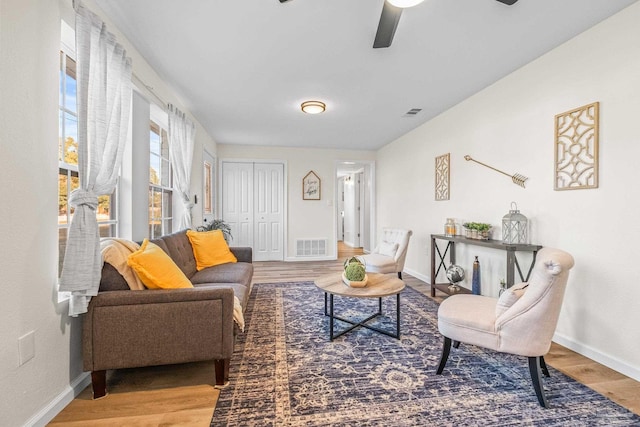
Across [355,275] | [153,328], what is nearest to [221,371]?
[153,328]

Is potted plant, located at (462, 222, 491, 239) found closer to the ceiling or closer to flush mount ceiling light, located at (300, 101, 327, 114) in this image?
the ceiling

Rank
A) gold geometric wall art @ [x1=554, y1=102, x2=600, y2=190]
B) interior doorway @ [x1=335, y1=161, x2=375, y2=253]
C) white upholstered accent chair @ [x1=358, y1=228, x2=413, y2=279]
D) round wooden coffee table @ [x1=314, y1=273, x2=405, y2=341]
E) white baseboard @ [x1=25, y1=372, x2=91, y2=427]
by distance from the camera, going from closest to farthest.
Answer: white baseboard @ [x1=25, y1=372, x2=91, y2=427]
gold geometric wall art @ [x1=554, y1=102, x2=600, y2=190]
round wooden coffee table @ [x1=314, y1=273, x2=405, y2=341]
white upholstered accent chair @ [x1=358, y1=228, x2=413, y2=279]
interior doorway @ [x1=335, y1=161, x2=375, y2=253]

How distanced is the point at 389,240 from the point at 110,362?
3.60 m

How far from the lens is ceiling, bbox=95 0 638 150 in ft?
6.35

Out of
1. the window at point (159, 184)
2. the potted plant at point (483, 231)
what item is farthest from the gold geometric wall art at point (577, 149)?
the window at point (159, 184)

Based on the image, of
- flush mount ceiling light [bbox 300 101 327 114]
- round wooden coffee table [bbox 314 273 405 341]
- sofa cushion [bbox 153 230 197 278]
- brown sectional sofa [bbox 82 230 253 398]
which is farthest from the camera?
flush mount ceiling light [bbox 300 101 327 114]

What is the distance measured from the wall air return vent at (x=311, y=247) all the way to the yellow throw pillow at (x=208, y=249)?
9.23ft

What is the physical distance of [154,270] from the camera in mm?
1871

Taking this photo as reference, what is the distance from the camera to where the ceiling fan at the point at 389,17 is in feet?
5.04

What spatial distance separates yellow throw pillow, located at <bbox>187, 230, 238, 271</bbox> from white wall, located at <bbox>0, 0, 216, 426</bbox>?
1587 mm

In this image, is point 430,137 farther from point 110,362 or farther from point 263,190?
point 110,362

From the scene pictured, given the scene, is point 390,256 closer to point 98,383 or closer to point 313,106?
point 313,106

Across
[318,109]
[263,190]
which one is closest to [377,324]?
[318,109]

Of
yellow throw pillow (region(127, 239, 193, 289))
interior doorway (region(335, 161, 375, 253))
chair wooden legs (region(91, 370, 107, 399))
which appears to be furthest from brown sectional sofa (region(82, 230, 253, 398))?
interior doorway (region(335, 161, 375, 253))
